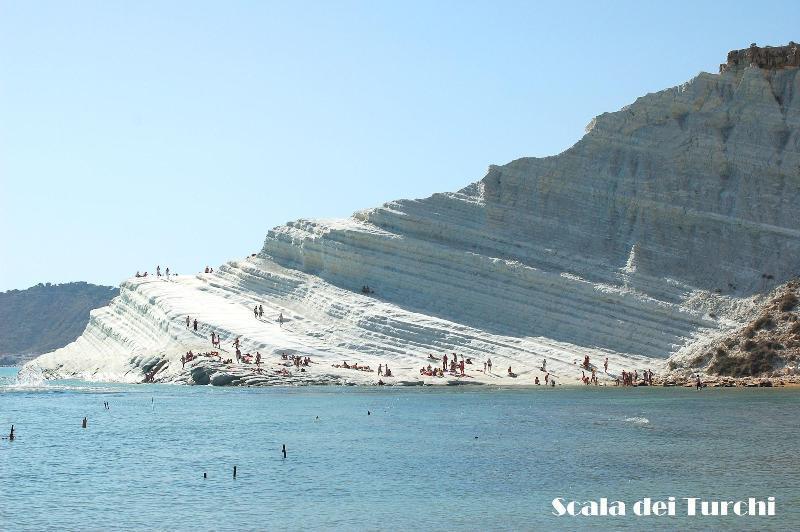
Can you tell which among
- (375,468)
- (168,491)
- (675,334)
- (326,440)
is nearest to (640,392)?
(675,334)

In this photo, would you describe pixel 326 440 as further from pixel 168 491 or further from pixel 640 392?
pixel 640 392

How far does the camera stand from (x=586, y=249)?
7044 cm

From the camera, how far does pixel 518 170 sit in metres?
73.7

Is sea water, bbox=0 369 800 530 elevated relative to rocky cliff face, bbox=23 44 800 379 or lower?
lower

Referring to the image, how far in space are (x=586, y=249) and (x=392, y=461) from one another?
132 feet

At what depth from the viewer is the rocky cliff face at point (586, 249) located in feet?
214

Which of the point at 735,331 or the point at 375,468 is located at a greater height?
the point at 735,331

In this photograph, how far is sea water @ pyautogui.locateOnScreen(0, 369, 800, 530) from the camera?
2486 cm

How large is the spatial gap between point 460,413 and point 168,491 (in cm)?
1874

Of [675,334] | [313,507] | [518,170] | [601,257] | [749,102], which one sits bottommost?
[313,507]

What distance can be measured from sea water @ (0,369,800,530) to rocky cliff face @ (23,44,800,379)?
1371cm

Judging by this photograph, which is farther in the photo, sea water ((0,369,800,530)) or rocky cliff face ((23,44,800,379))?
rocky cliff face ((23,44,800,379))

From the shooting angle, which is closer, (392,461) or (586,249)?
(392,461)

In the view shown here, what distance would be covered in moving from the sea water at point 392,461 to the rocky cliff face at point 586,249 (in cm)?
1371
